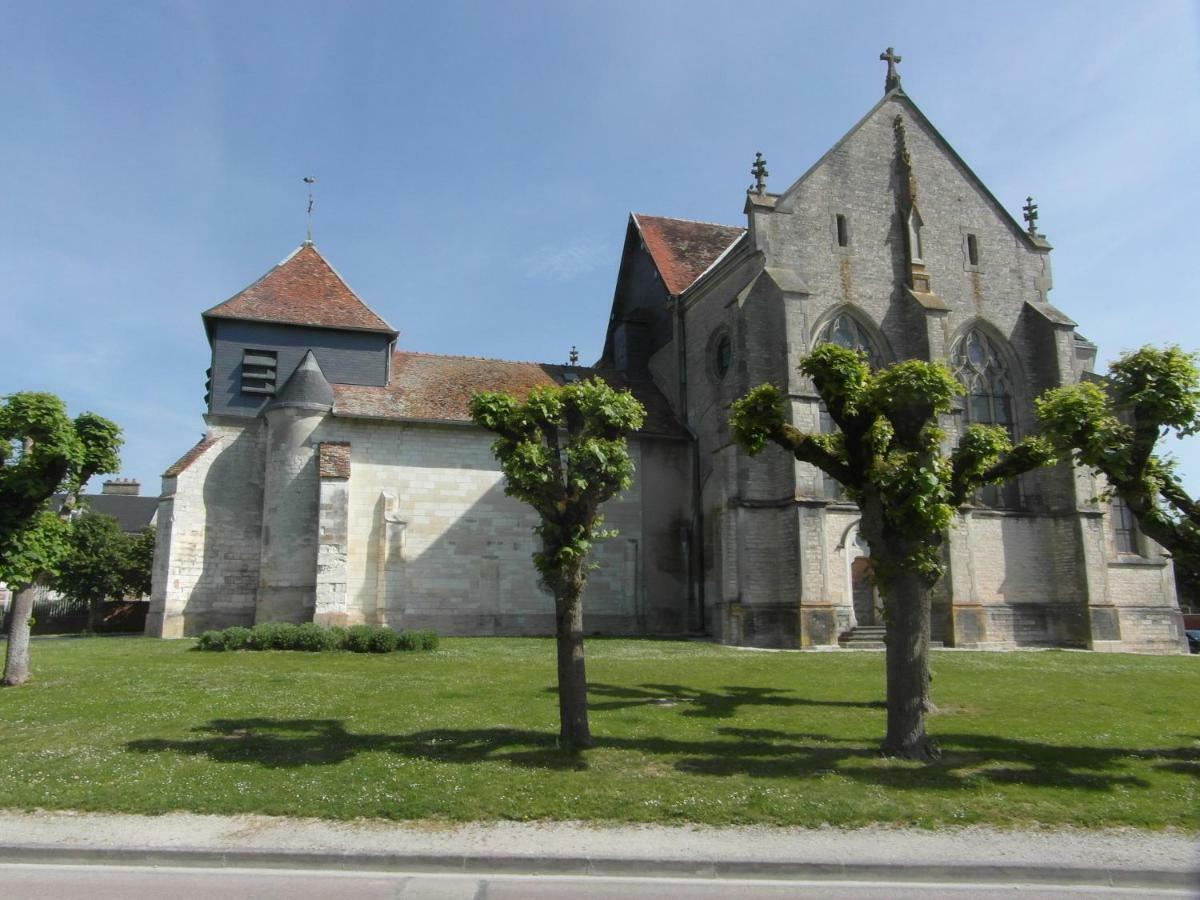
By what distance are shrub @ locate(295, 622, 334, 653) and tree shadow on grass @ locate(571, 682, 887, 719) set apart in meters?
7.86

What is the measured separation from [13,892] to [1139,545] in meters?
30.8

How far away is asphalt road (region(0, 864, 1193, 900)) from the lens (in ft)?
21.2

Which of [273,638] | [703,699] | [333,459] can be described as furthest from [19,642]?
[703,699]

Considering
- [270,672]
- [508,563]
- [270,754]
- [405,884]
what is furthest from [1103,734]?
[508,563]

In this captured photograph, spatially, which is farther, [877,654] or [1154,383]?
[877,654]

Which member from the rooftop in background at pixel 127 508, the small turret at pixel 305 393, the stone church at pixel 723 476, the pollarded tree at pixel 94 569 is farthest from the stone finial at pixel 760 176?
the rooftop in background at pixel 127 508

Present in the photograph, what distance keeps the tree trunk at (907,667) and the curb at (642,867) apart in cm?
308

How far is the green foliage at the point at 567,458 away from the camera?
1086cm

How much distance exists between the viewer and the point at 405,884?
6.72 metres

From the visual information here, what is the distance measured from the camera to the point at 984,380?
2820 cm

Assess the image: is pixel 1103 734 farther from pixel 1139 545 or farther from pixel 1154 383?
pixel 1139 545

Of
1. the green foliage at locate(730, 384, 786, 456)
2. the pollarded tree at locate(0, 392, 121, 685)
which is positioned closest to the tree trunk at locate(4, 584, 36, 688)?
the pollarded tree at locate(0, 392, 121, 685)

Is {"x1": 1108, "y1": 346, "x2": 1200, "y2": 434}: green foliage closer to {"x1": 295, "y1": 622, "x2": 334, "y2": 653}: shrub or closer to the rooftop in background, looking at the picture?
{"x1": 295, "y1": 622, "x2": 334, "y2": 653}: shrub

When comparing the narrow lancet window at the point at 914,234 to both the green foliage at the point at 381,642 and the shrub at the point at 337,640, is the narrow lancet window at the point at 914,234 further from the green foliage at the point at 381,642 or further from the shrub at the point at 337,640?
the shrub at the point at 337,640
